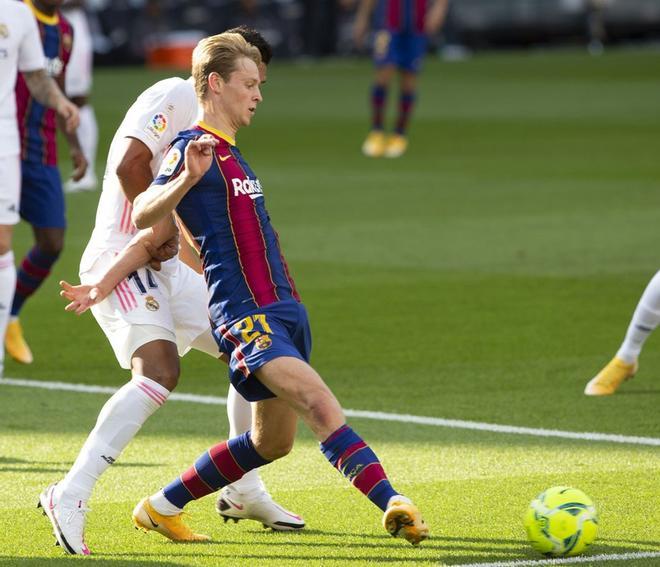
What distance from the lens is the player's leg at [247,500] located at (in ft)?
21.1

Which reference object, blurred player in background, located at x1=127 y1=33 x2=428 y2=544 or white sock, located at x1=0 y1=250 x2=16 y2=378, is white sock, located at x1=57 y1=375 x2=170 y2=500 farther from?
white sock, located at x1=0 y1=250 x2=16 y2=378

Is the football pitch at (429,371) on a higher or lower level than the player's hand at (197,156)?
lower

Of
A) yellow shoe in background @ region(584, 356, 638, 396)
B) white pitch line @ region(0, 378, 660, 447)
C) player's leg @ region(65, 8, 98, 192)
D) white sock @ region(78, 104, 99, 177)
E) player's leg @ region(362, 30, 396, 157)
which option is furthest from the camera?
player's leg @ region(362, 30, 396, 157)

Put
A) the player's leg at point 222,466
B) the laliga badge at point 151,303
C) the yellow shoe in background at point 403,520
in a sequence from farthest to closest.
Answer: the laliga badge at point 151,303
the player's leg at point 222,466
the yellow shoe in background at point 403,520

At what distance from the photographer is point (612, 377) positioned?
9062 millimetres

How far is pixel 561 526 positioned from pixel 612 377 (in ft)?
10.7

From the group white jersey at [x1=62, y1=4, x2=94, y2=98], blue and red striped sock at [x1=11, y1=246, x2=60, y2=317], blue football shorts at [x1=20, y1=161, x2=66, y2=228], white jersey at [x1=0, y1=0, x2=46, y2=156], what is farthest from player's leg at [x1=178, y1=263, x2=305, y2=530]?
white jersey at [x1=62, y1=4, x2=94, y2=98]

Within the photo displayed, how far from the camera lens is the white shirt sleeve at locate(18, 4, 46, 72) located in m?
9.55

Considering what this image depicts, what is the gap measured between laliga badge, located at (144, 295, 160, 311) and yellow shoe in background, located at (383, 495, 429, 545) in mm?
1311

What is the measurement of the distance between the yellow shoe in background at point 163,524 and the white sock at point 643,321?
3.42m

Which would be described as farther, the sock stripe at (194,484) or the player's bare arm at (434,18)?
the player's bare arm at (434,18)

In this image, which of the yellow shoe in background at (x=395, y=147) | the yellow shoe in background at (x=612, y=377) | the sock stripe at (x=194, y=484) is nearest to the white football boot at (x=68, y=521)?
the sock stripe at (x=194, y=484)

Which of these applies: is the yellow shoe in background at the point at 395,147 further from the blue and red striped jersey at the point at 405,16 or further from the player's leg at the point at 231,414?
the player's leg at the point at 231,414

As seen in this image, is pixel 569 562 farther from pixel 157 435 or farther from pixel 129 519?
pixel 157 435
